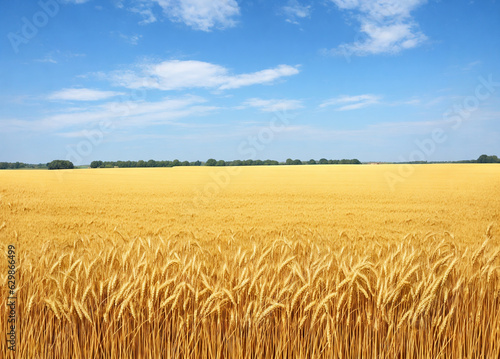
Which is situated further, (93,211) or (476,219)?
(93,211)

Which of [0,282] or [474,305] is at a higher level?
[0,282]

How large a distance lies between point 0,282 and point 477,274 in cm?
384

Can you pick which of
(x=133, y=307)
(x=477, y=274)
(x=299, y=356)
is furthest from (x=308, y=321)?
(x=477, y=274)

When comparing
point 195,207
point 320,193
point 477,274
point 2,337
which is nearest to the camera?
point 2,337

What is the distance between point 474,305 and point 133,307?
96.6 inches

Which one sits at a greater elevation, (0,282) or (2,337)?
(0,282)

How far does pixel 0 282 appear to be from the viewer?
97.7 inches

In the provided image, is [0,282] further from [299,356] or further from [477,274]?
Result: [477,274]

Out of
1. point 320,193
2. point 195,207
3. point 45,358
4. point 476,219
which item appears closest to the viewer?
point 45,358

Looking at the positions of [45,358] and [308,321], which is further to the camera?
[308,321]

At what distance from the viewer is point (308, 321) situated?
217 centimetres

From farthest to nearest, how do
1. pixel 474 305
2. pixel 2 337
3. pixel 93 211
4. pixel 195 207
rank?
pixel 195 207
pixel 93 211
pixel 474 305
pixel 2 337

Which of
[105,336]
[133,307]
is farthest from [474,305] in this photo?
[105,336]

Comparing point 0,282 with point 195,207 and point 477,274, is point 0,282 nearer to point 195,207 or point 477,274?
point 477,274
